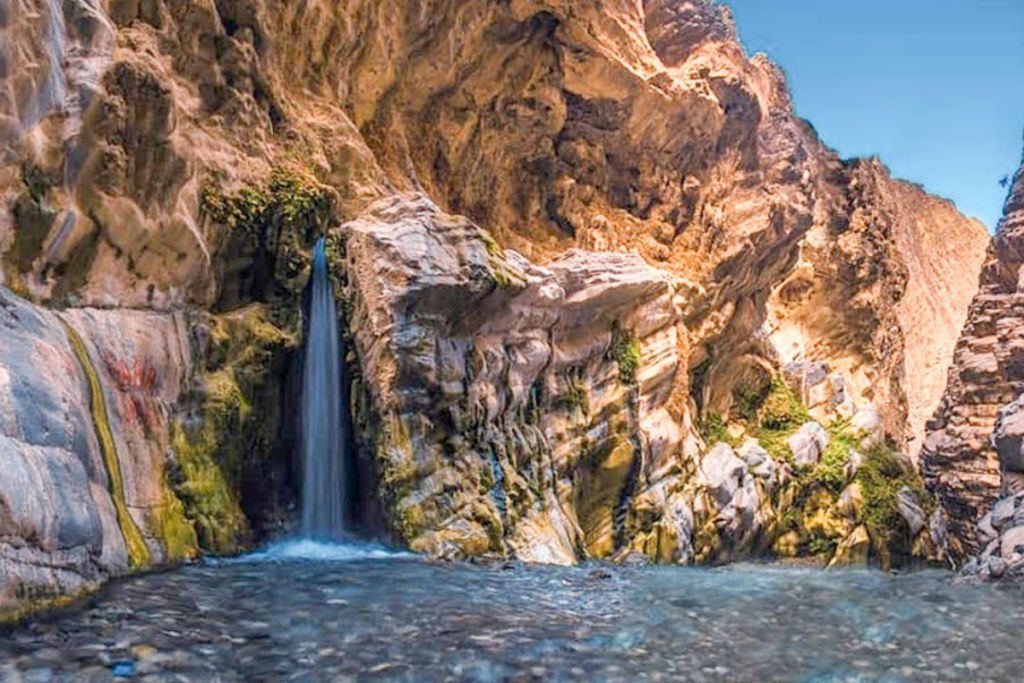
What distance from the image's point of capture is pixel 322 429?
11.7 m

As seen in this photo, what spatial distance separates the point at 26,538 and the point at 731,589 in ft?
21.0

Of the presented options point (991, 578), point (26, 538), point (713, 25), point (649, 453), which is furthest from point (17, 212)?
point (713, 25)

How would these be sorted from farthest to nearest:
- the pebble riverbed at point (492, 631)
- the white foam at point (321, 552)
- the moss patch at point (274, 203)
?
the moss patch at point (274, 203)
the white foam at point (321, 552)
the pebble riverbed at point (492, 631)

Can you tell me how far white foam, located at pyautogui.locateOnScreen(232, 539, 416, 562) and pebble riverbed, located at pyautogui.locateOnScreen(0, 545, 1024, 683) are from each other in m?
0.90

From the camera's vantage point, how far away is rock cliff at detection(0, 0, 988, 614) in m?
7.88

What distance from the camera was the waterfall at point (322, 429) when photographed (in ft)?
37.4

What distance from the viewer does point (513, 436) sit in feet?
46.7

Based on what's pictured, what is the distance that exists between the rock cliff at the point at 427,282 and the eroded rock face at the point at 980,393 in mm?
2202

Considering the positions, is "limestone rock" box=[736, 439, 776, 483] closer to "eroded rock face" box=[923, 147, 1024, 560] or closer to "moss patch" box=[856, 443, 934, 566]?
"moss patch" box=[856, 443, 934, 566]

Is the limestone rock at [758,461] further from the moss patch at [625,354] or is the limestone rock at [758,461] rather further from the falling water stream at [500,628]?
the falling water stream at [500,628]

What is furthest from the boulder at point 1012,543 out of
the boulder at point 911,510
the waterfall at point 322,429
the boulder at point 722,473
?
the boulder at point 911,510

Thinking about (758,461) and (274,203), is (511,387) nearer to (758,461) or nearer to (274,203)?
(274,203)

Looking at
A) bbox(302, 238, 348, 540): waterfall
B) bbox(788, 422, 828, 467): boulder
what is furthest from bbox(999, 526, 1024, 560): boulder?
bbox(788, 422, 828, 467): boulder

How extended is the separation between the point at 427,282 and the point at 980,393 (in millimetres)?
23677
